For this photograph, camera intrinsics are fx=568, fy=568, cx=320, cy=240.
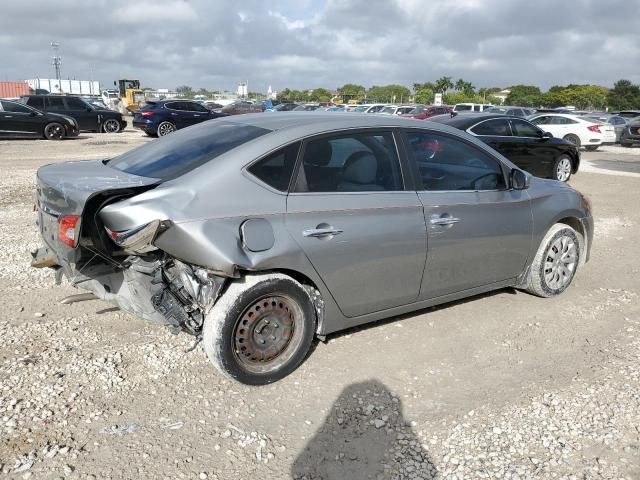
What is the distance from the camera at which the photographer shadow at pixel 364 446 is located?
2.84 meters

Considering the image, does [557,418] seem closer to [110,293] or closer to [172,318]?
[172,318]

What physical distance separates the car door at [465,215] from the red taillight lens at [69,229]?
7.39ft

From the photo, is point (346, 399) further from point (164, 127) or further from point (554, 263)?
point (164, 127)

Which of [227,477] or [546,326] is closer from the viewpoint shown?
[227,477]

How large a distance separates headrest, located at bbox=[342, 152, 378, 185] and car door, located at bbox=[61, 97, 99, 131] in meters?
21.7

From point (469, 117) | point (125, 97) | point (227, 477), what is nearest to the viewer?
point (227, 477)

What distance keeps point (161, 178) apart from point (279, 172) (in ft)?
2.38

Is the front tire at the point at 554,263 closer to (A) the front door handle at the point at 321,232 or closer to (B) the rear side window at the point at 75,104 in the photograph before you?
(A) the front door handle at the point at 321,232

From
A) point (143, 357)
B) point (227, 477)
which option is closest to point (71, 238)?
point (143, 357)

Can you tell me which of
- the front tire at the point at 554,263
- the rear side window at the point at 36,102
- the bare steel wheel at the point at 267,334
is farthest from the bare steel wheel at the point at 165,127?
the bare steel wheel at the point at 267,334

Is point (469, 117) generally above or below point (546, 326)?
above

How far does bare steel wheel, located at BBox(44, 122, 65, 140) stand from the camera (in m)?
19.6

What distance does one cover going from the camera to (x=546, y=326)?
15.2ft

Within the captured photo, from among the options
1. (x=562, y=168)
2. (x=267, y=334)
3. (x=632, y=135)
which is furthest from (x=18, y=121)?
(x=632, y=135)
